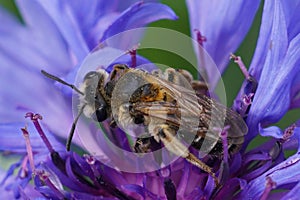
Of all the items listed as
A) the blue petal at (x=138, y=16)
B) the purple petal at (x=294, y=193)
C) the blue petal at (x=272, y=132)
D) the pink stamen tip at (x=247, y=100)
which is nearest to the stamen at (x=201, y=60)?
the blue petal at (x=138, y=16)

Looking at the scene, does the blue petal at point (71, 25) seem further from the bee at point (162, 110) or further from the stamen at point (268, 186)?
the stamen at point (268, 186)

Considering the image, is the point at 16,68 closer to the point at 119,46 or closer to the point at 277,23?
the point at 119,46

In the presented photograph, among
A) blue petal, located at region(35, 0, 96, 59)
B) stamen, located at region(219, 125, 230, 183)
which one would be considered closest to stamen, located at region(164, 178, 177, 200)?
stamen, located at region(219, 125, 230, 183)

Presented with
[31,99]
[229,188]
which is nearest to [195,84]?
[229,188]

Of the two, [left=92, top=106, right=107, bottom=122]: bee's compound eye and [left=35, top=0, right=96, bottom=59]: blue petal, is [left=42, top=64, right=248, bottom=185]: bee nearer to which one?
[left=92, top=106, right=107, bottom=122]: bee's compound eye

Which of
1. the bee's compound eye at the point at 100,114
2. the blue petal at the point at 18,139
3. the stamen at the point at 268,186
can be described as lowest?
the blue petal at the point at 18,139

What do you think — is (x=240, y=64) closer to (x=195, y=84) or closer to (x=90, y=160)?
(x=195, y=84)

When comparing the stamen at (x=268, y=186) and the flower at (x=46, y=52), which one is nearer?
the stamen at (x=268, y=186)

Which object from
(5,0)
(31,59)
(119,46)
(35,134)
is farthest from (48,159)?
(5,0)

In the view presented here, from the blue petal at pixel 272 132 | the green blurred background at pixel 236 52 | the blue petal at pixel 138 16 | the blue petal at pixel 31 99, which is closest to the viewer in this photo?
the blue petal at pixel 272 132
